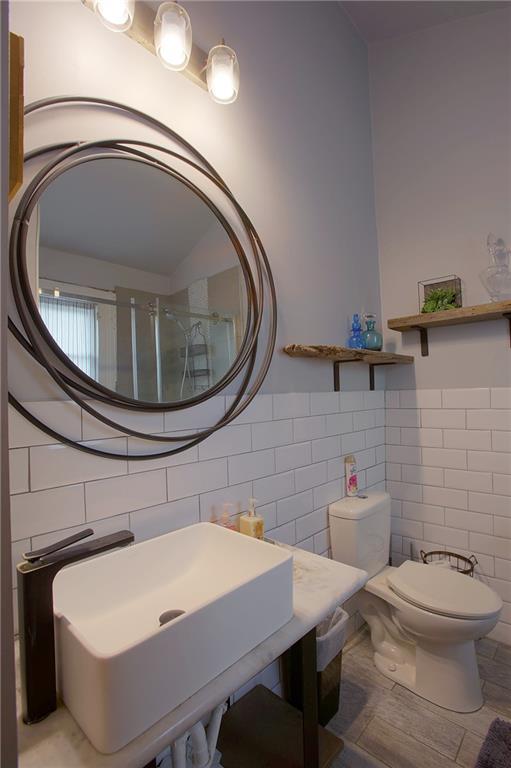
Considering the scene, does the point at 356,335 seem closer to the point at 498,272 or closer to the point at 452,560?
the point at 498,272

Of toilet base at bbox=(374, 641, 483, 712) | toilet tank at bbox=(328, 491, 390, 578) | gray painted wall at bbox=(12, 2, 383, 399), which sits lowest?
toilet base at bbox=(374, 641, 483, 712)

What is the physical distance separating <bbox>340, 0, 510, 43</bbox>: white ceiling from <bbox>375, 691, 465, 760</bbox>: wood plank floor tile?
333 cm

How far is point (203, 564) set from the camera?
1.08 meters

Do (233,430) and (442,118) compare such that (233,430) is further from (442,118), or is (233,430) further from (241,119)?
(442,118)

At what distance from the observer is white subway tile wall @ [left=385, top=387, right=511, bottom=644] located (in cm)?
189

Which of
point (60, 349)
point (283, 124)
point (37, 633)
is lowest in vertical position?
point (37, 633)

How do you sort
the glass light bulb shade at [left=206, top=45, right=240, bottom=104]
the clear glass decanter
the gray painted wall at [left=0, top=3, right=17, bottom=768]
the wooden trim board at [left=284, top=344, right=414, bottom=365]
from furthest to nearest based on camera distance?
the clear glass decanter < the wooden trim board at [left=284, top=344, right=414, bottom=365] < the glass light bulb shade at [left=206, top=45, right=240, bottom=104] < the gray painted wall at [left=0, top=3, right=17, bottom=768]

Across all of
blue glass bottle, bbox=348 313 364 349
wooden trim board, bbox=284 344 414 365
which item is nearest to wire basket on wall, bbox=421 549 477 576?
wooden trim board, bbox=284 344 414 365

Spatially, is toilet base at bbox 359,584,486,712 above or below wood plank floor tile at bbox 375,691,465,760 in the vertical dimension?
above

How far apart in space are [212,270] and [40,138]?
0.58 m

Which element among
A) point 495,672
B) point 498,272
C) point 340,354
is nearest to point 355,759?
point 495,672

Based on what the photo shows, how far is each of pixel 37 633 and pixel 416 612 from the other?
4.66ft

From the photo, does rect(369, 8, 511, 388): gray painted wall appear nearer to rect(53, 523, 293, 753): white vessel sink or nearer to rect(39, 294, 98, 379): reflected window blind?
rect(53, 523, 293, 753): white vessel sink

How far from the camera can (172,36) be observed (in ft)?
3.47
